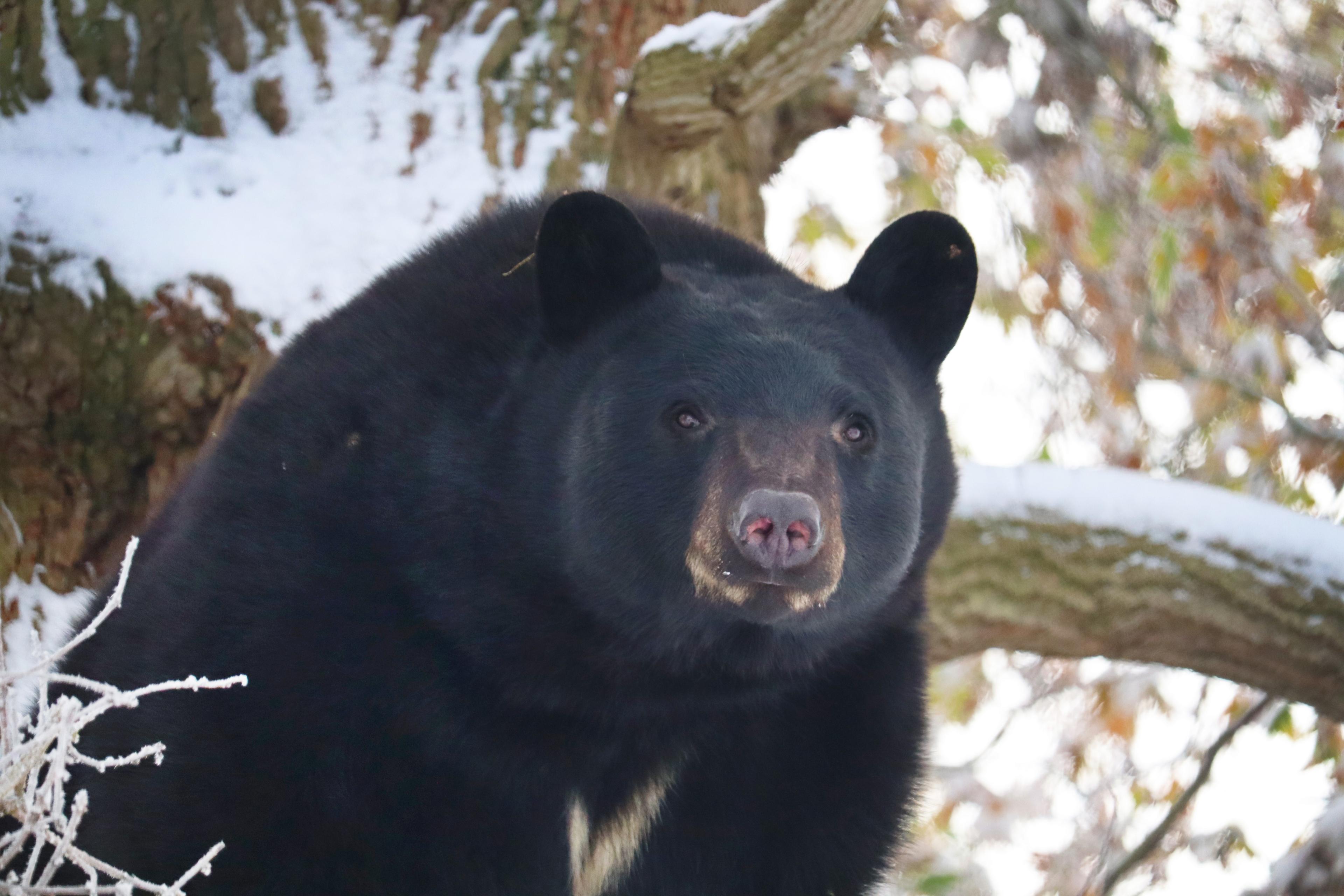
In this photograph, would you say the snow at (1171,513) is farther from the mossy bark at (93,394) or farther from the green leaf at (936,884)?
the mossy bark at (93,394)

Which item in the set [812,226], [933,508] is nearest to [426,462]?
[933,508]

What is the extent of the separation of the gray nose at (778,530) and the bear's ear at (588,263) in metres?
0.72

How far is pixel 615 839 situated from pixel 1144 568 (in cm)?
212

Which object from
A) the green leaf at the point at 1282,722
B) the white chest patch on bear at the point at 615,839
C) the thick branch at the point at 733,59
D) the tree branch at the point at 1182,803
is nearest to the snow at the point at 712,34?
the thick branch at the point at 733,59

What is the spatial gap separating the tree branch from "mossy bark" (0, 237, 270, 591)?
3060mm

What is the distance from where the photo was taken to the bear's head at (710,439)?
8.95ft

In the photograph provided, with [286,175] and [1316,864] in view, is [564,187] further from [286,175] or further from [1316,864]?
[1316,864]

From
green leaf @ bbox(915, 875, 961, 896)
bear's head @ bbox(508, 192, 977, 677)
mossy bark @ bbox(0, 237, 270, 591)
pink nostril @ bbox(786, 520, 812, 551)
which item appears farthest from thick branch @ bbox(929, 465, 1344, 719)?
mossy bark @ bbox(0, 237, 270, 591)

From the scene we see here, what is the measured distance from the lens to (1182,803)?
446cm

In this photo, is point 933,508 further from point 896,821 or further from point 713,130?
point 713,130

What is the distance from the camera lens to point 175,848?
9.05ft

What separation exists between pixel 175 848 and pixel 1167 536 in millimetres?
3153

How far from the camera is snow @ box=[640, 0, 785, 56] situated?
3893 millimetres

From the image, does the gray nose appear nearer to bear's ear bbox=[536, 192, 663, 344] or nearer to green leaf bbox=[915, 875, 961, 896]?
bear's ear bbox=[536, 192, 663, 344]
